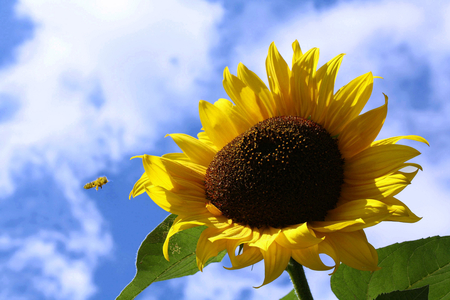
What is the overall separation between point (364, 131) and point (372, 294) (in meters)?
1.16

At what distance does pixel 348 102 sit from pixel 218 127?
97 centimetres

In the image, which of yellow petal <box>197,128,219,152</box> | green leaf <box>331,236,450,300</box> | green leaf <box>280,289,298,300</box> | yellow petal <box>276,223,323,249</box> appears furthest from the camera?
green leaf <box>280,289,298,300</box>

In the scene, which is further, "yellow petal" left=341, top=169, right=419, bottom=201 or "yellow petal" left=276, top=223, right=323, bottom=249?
"yellow petal" left=341, top=169, right=419, bottom=201

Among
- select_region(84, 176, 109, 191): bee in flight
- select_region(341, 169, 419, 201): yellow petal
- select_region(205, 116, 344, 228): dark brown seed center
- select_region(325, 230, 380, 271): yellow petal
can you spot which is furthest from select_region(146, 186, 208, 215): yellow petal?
select_region(84, 176, 109, 191): bee in flight

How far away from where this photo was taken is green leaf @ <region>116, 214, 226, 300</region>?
2.53 meters

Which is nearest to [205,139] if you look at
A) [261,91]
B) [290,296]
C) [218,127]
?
[218,127]

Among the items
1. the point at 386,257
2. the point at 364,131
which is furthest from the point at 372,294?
the point at 364,131

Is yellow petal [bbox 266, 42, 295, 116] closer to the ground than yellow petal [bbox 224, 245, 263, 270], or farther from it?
farther from it

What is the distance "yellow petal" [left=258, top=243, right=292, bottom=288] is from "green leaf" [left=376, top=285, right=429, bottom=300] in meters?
0.60

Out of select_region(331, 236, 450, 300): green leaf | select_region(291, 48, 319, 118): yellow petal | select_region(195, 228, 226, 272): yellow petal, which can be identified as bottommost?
select_region(331, 236, 450, 300): green leaf

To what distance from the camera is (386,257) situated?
2746 mm

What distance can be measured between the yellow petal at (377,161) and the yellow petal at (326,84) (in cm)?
42

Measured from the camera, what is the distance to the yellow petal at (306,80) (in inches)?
111

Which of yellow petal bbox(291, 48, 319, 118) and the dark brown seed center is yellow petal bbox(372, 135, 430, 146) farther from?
yellow petal bbox(291, 48, 319, 118)
